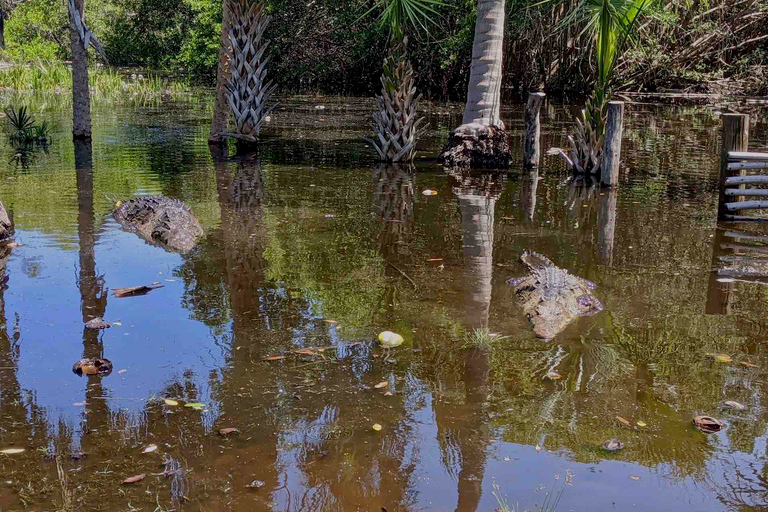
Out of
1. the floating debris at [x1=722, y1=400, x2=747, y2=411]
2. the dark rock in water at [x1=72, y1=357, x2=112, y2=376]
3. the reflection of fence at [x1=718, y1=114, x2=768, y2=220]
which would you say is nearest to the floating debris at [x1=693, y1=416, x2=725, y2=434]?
the floating debris at [x1=722, y1=400, x2=747, y2=411]

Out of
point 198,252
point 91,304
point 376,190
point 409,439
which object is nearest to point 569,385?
point 409,439

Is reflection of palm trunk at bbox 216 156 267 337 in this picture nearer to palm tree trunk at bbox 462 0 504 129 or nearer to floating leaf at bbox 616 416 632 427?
floating leaf at bbox 616 416 632 427

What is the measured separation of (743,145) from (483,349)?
5.27 metres

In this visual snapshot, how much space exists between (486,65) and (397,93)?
1473 millimetres

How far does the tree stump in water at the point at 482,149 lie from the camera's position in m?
12.3

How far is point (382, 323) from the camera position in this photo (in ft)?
18.3

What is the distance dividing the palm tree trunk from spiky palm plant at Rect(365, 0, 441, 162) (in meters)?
0.80

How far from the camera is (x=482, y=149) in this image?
12.3 meters

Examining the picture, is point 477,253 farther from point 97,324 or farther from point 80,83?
point 80,83

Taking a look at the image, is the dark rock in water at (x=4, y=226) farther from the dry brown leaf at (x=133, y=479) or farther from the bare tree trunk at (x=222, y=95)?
the bare tree trunk at (x=222, y=95)

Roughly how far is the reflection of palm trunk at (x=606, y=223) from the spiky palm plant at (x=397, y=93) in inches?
133

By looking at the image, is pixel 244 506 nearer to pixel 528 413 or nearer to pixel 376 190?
pixel 528 413

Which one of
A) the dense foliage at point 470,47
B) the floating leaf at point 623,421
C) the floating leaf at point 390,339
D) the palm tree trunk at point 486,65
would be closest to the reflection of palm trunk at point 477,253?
the floating leaf at point 390,339

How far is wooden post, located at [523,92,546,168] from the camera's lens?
11.2m
